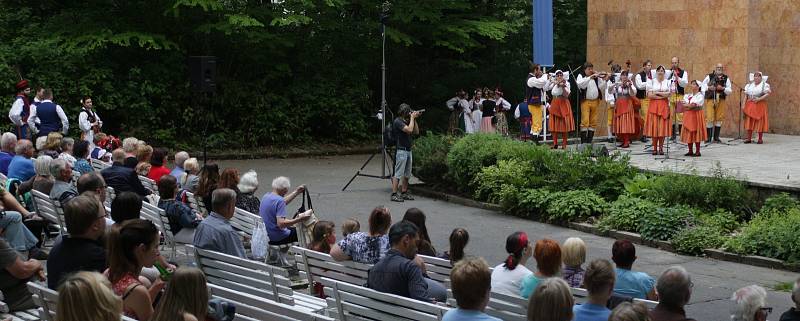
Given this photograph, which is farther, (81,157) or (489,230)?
(489,230)

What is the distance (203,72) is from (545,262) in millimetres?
10115

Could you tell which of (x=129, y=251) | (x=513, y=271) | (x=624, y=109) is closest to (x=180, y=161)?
(x=513, y=271)

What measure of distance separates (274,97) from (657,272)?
17611 millimetres

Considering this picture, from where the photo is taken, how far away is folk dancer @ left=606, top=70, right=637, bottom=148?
2328 centimetres

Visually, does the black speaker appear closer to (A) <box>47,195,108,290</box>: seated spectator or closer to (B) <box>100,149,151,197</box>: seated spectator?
(B) <box>100,149,151,197</box>: seated spectator

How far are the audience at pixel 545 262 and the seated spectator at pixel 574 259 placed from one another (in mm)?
299

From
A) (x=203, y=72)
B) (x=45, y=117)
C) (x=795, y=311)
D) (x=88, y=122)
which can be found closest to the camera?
(x=795, y=311)

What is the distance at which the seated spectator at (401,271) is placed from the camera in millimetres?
7594

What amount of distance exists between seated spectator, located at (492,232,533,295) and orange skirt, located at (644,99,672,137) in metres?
14.4

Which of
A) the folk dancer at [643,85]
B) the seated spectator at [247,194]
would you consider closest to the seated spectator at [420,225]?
the seated spectator at [247,194]

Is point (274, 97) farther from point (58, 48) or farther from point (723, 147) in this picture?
point (723, 147)

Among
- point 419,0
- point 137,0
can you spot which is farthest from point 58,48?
point 419,0

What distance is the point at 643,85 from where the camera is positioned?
77.6ft

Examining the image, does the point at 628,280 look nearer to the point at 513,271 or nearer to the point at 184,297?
the point at 513,271
